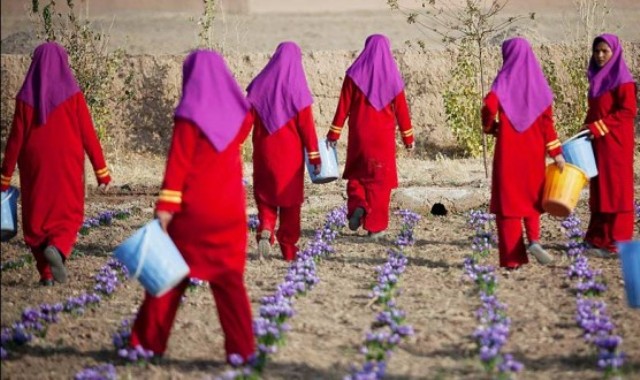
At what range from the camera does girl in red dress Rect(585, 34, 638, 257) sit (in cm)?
859

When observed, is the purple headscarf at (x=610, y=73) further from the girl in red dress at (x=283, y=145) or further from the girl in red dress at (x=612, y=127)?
the girl in red dress at (x=283, y=145)

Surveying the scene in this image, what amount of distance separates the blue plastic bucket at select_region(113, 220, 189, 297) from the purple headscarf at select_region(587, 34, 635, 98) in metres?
4.25

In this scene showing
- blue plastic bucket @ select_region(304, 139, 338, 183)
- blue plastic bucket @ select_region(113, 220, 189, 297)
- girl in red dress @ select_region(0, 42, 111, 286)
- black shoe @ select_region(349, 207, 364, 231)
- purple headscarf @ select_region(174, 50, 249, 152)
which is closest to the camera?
blue plastic bucket @ select_region(113, 220, 189, 297)

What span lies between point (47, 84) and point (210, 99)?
101 inches

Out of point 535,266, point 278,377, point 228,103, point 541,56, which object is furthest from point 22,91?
point 541,56

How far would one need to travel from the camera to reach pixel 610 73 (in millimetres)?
8633

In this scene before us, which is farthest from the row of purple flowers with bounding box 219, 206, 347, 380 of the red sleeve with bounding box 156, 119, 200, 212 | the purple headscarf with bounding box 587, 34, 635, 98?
the purple headscarf with bounding box 587, 34, 635, 98

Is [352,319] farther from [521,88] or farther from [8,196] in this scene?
[8,196]

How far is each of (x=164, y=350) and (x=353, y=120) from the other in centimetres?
415

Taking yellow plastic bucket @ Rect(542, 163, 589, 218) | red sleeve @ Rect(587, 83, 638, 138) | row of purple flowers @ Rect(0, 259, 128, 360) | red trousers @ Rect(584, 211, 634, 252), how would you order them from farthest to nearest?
red trousers @ Rect(584, 211, 634, 252), red sleeve @ Rect(587, 83, 638, 138), yellow plastic bucket @ Rect(542, 163, 589, 218), row of purple flowers @ Rect(0, 259, 128, 360)

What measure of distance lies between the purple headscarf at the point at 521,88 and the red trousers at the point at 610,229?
1268 millimetres

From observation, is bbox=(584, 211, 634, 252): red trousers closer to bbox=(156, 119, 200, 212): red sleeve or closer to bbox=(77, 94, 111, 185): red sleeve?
bbox=(77, 94, 111, 185): red sleeve

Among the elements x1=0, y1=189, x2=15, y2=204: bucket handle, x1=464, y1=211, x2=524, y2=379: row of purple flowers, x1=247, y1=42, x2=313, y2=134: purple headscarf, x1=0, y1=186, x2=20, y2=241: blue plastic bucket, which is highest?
x1=247, y1=42, x2=313, y2=134: purple headscarf

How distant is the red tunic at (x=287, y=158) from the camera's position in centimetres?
880
